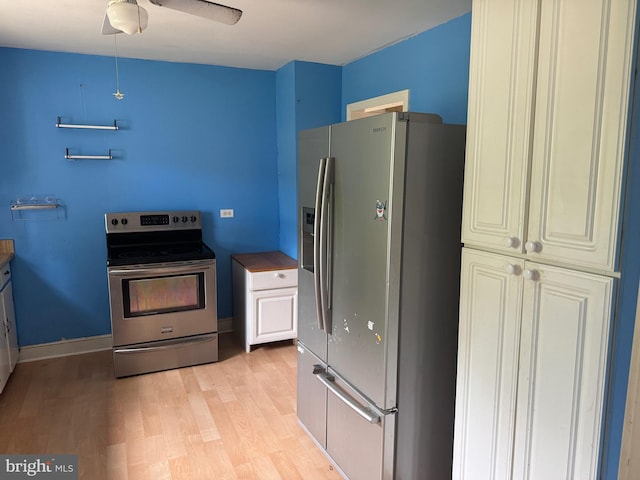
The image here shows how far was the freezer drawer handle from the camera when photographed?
1.97 metres

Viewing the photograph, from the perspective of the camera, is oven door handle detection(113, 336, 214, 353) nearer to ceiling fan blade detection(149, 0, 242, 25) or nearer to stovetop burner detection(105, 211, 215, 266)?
stovetop burner detection(105, 211, 215, 266)

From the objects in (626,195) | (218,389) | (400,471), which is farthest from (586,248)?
(218,389)

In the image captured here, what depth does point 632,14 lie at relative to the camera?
45.0 inches

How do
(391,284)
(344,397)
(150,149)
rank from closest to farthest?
(391,284), (344,397), (150,149)

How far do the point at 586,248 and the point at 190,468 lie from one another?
7.00 feet

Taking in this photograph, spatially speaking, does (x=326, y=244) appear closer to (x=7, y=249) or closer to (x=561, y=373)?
(x=561, y=373)

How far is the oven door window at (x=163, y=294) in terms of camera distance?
3.39m

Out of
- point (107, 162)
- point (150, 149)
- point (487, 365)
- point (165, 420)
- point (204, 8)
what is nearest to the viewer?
point (487, 365)

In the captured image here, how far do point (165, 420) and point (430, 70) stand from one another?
2.72 metres

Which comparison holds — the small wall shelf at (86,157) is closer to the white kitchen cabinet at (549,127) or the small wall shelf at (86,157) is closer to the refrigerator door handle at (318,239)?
the refrigerator door handle at (318,239)

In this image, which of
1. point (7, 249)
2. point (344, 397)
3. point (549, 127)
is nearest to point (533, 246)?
point (549, 127)

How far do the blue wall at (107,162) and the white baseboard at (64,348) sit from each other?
0.19 feet

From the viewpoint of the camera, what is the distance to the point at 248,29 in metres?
2.91

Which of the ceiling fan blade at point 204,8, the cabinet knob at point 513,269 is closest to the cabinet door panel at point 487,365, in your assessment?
the cabinet knob at point 513,269
